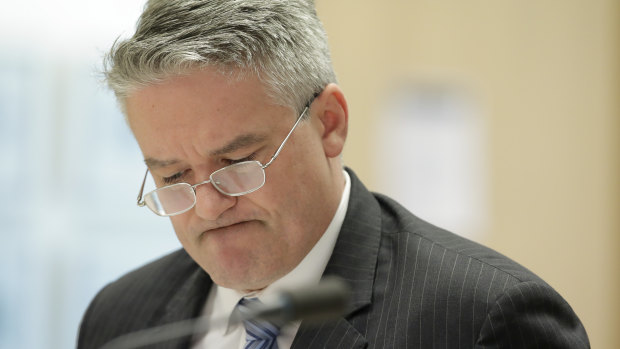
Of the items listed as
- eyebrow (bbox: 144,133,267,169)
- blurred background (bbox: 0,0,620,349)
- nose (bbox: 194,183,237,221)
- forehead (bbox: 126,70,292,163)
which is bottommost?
blurred background (bbox: 0,0,620,349)

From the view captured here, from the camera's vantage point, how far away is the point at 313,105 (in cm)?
171

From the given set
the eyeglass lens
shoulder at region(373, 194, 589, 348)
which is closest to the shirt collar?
shoulder at region(373, 194, 589, 348)

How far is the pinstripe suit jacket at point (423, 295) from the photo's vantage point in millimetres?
1435

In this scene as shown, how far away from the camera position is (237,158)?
1.60 meters

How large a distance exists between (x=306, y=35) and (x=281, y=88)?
0.53 feet

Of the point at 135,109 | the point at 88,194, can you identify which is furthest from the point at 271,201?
the point at 88,194

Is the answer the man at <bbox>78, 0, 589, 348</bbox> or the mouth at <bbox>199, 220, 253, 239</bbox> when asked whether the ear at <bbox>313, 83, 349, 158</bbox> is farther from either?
the mouth at <bbox>199, 220, 253, 239</bbox>

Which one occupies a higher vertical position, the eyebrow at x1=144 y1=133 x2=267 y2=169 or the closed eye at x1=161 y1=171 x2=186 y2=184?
the eyebrow at x1=144 y1=133 x2=267 y2=169

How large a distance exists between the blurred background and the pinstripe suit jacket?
216cm

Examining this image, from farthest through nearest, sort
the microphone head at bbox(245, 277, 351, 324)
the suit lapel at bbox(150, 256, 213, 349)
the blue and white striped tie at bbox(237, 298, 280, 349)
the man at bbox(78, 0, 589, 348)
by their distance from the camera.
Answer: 1. the suit lapel at bbox(150, 256, 213, 349)
2. the blue and white striped tie at bbox(237, 298, 280, 349)
3. the man at bbox(78, 0, 589, 348)
4. the microphone head at bbox(245, 277, 351, 324)

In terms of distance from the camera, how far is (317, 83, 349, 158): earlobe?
173 centimetres

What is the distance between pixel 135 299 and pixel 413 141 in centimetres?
224

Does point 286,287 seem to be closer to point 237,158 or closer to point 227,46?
point 237,158

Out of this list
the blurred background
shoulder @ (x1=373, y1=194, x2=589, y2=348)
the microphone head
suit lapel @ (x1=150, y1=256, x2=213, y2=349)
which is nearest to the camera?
the microphone head
